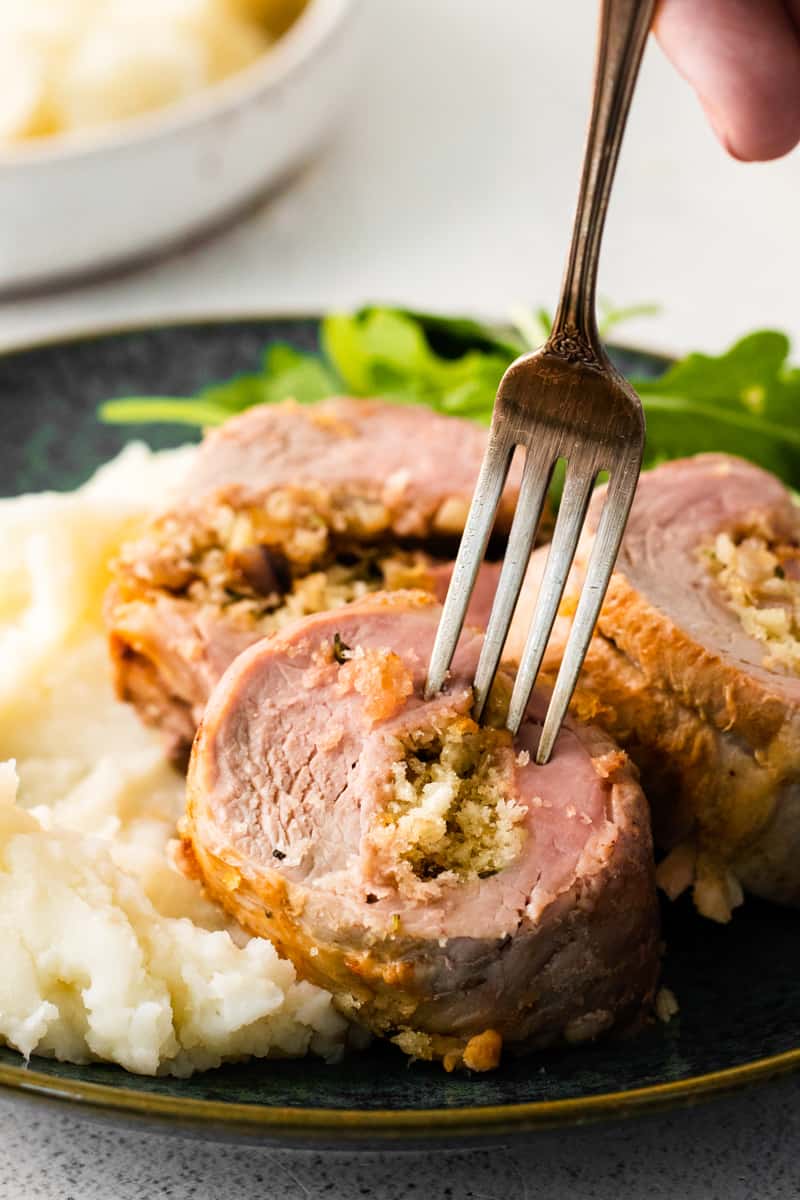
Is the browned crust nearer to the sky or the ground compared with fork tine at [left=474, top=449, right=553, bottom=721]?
nearer to the ground

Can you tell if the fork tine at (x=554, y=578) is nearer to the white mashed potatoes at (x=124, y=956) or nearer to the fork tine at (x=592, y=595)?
the fork tine at (x=592, y=595)

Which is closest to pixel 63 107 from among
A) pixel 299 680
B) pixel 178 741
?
pixel 178 741

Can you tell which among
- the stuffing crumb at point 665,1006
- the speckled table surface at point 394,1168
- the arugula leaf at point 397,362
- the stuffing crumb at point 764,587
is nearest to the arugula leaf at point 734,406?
the arugula leaf at point 397,362

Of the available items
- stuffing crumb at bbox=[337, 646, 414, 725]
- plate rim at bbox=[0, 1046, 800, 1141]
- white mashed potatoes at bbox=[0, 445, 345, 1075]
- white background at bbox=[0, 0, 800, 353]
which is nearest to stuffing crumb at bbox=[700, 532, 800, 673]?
stuffing crumb at bbox=[337, 646, 414, 725]

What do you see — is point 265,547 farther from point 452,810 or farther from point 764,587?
point 764,587

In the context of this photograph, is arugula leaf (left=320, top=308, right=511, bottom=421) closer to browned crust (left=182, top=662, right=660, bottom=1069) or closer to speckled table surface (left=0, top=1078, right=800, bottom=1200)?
browned crust (left=182, top=662, right=660, bottom=1069)

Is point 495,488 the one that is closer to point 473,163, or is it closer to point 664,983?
point 664,983
